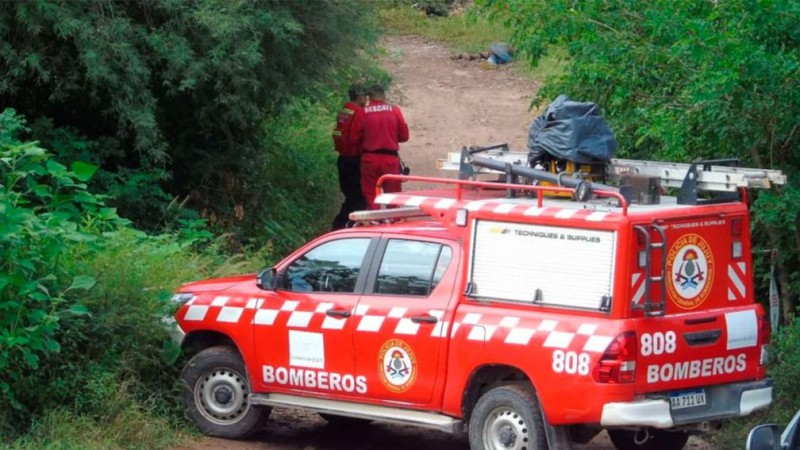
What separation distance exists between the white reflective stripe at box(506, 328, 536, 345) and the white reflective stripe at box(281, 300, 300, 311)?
1.73 metres

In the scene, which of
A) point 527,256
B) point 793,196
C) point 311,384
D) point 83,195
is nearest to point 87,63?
point 83,195

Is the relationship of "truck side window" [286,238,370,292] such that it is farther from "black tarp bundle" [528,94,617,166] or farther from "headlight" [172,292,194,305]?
"black tarp bundle" [528,94,617,166]

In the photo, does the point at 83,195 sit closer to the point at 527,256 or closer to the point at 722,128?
the point at 527,256

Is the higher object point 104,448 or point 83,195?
point 83,195

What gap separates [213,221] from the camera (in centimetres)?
1428

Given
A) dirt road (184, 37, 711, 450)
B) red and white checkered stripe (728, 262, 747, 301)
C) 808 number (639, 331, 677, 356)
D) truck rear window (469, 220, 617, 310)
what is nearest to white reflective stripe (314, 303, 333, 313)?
truck rear window (469, 220, 617, 310)

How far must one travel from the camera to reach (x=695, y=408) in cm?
798

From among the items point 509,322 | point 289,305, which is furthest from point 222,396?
point 509,322

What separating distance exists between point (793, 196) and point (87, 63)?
6.33 metres

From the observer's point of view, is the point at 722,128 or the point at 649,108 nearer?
the point at 722,128

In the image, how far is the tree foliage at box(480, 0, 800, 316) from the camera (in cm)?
877

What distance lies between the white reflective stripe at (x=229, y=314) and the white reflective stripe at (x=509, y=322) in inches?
83.6

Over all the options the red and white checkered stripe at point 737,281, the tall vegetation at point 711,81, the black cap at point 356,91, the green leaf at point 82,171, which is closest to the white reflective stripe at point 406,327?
the red and white checkered stripe at point 737,281

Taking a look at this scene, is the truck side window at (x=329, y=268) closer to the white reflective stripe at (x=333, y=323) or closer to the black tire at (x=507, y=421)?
the white reflective stripe at (x=333, y=323)
